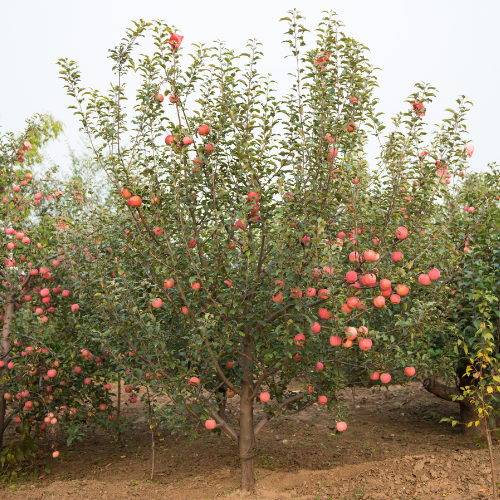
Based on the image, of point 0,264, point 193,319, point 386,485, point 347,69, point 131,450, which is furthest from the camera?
point 131,450

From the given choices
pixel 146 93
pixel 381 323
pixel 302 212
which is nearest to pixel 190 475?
pixel 381 323

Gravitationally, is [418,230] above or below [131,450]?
above

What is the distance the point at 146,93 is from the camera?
14.2 ft

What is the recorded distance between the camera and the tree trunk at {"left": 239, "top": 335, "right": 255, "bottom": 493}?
16.4ft

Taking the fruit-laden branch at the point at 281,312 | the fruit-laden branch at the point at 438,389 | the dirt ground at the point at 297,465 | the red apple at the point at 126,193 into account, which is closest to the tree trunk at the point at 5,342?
the dirt ground at the point at 297,465

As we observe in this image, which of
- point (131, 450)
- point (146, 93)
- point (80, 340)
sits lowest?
point (131, 450)

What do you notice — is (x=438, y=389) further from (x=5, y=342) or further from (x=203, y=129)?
(x=5, y=342)

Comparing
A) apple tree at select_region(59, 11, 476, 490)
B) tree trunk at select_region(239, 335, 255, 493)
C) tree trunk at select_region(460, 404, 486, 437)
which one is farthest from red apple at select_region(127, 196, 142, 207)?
tree trunk at select_region(460, 404, 486, 437)

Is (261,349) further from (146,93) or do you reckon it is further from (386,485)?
(146,93)

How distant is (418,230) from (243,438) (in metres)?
2.92

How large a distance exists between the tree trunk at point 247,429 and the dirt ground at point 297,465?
0.57 feet

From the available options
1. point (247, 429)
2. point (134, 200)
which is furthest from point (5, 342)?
point (134, 200)

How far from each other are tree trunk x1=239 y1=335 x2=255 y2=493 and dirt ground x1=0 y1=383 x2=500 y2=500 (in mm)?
174

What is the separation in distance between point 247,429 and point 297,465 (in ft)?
4.20
